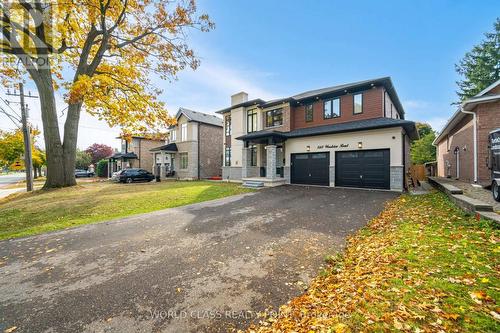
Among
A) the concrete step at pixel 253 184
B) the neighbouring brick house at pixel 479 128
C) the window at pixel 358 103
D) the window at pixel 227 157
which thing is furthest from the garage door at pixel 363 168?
the window at pixel 227 157

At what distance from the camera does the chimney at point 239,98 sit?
21.9 m

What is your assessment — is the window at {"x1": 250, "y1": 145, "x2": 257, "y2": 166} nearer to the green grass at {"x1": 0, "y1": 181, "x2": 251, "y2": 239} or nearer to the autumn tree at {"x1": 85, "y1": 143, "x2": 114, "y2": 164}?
the green grass at {"x1": 0, "y1": 181, "x2": 251, "y2": 239}

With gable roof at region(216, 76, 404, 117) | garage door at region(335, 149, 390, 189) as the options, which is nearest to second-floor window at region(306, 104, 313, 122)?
gable roof at region(216, 76, 404, 117)

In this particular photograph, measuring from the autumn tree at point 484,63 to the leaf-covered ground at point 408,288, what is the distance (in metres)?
37.2

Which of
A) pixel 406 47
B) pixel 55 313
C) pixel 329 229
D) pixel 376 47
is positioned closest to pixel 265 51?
pixel 376 47

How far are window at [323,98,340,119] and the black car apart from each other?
21.8 m

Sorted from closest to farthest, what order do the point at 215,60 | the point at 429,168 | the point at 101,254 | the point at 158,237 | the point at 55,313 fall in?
the point at 55,313 < the point at 101,254 < the point at 158,237 < the point at 215,60 < the point at 429,168

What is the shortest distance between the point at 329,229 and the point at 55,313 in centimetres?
608

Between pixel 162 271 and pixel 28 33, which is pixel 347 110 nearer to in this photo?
pixel 162 271

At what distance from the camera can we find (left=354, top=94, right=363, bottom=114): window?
14.8 m

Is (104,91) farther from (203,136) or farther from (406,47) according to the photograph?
(406,47)

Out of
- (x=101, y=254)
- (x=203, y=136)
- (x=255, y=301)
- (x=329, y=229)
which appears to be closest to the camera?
(x=255, y=301)

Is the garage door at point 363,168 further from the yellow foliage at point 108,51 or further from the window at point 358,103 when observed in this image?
the yellow foliage at point 108,51

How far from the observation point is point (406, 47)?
1448 centimetres
